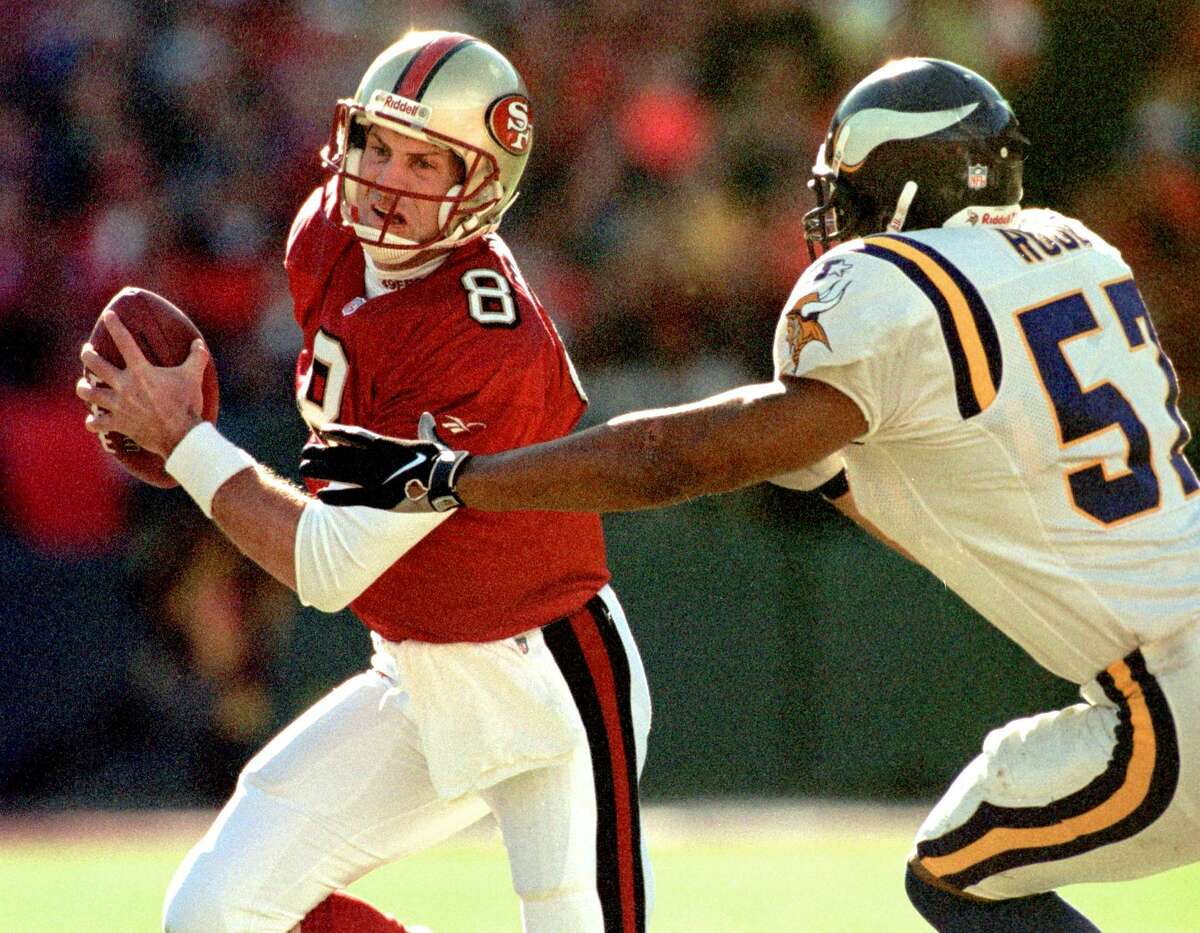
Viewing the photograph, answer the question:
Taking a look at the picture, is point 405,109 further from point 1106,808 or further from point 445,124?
point 1106,808

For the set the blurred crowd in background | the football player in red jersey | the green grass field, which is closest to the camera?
the football player in red jersey

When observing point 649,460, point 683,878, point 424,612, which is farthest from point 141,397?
point 683,878

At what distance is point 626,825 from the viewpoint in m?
3.42

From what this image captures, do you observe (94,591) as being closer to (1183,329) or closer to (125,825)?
(125,825)

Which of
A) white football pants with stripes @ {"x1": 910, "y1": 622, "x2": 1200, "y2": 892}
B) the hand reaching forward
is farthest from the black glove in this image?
white football pants with stripes @ {"x1": 910, "y1": 622, "x2": 1200, "y2": 892}

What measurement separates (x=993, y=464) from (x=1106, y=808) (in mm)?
577

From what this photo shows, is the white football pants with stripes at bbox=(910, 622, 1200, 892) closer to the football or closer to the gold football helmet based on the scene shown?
the gold football helmet

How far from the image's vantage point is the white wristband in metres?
3.34

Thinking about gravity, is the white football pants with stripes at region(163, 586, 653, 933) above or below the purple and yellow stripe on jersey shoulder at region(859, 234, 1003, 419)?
below

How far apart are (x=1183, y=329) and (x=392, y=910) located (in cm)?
424

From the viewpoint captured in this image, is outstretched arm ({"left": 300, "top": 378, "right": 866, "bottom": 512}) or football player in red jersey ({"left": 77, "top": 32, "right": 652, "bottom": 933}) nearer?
outstretched arm ({"left": 300, "top": 378, "right": 866, "bottom": 512})

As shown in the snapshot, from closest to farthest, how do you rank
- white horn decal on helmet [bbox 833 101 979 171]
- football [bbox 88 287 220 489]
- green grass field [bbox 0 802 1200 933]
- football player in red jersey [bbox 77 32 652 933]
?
white horn decal on helmet [bbox 833 101 979 171] → football player in red jersey [bbox 77 32 652 933] → football [bbox 88 287 220 489] → green grass field [bbox 0 802 1200 933]

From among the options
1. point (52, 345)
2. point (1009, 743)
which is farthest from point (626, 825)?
point (52, 345)

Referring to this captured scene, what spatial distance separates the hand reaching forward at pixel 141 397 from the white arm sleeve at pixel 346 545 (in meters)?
0.31
